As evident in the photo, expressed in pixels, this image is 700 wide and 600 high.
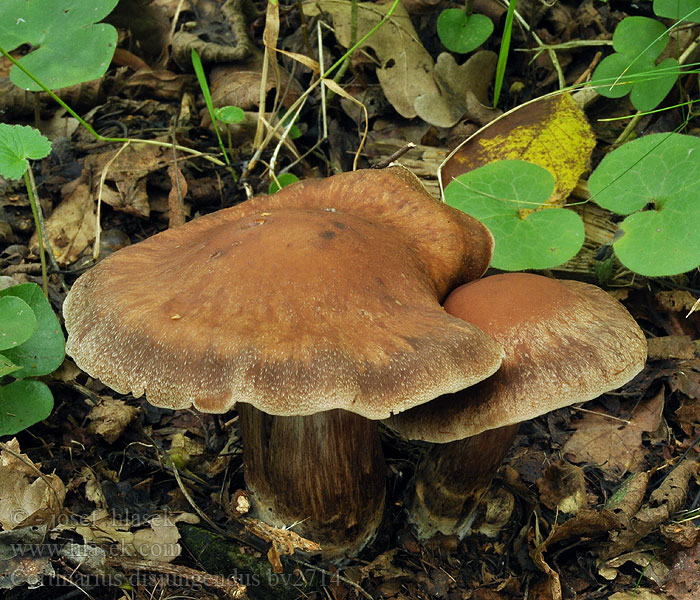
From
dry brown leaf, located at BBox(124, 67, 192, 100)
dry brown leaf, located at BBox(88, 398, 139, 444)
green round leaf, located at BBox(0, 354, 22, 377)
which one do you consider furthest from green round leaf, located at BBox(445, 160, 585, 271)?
dry brown leaf, located at BBox(124, 67, 192, 100)

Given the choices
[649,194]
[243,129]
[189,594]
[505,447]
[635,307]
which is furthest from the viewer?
[243,129]

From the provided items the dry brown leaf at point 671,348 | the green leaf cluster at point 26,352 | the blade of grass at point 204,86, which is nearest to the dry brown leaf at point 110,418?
the green leaf cluster at point 26,352

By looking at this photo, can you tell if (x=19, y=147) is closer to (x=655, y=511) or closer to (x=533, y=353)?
(x=533, y=353)

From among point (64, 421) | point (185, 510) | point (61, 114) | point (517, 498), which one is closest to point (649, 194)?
point (517, 498)

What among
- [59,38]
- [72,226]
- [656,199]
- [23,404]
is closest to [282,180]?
[72,226]

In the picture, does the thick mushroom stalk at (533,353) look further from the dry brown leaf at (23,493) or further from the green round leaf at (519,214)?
the dry brown leaf at (23,493)

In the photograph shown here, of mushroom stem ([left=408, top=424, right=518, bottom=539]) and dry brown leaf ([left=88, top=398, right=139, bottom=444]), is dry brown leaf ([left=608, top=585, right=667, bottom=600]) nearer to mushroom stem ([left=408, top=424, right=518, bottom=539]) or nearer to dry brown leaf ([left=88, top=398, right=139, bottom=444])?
mushroom stem ([left=408, top=424, right=518, bottom=539])

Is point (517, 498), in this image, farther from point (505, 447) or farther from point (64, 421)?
point (64, 421)
